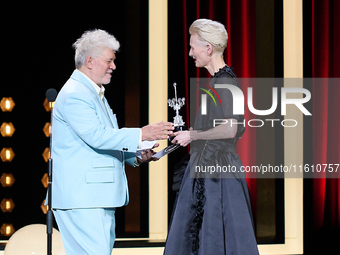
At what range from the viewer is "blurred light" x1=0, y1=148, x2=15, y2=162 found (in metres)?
4.50

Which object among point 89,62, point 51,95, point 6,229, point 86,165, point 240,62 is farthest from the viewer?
point 6,229

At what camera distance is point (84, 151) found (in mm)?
2307

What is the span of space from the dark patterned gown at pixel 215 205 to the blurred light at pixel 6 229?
7.16ft

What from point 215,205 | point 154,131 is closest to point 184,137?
point 154,131

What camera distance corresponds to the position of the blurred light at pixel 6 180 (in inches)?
179

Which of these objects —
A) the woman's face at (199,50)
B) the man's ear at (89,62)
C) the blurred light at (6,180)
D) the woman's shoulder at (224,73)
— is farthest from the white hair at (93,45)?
the blurred light at (6,180)

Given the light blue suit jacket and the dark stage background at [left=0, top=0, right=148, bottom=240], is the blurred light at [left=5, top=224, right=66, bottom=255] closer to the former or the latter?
the light blue suit jacket

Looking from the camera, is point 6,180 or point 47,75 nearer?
point 47,75

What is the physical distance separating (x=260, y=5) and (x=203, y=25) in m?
1.69

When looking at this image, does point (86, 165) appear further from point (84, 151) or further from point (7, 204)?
point (7, 204)

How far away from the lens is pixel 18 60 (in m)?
4.37

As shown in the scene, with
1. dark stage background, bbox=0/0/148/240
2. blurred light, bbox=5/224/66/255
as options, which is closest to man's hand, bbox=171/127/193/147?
blurred light, bbox=5/224/66/255

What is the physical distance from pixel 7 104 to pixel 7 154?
18.3 inches

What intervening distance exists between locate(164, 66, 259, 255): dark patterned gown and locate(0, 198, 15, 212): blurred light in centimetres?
249
